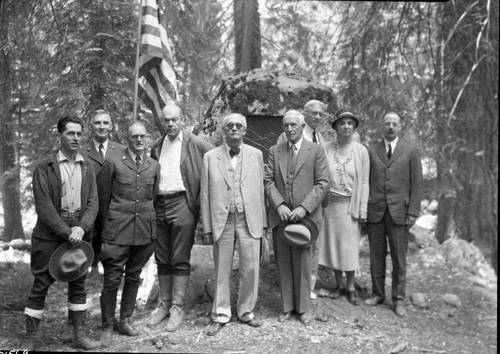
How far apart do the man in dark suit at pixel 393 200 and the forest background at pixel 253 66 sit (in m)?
1.13

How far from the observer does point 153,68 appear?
5941mm

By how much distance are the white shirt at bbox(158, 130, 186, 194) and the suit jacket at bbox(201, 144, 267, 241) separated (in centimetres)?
23

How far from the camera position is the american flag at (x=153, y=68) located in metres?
5.84

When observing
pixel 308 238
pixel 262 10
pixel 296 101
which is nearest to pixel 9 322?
pixel 308 238

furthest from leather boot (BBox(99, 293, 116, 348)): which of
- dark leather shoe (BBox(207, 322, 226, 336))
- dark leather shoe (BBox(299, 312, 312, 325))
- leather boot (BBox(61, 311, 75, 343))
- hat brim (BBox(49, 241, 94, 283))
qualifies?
dark leather shoe (BBox(299, 312, 312, 325))

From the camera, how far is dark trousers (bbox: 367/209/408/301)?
545 cm

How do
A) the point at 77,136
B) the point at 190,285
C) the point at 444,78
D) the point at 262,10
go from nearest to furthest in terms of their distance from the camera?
the point at 77,136, the point at 190,285, the point at 444,78, the point at 262,10

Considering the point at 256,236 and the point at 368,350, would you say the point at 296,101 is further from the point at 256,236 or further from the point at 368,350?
the point at 368,350

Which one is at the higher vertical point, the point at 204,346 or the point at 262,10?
the point at 262,10

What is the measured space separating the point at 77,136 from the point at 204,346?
206cm

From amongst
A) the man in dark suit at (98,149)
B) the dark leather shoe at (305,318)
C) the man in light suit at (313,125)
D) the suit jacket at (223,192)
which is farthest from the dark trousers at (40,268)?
the man in light suit at (313,125)

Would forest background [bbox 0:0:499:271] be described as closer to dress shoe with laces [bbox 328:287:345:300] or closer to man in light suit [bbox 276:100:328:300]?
man in light suit [bbox 276:100:328:300]

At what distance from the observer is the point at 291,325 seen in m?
4.77

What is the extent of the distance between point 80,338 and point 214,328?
1.14m
